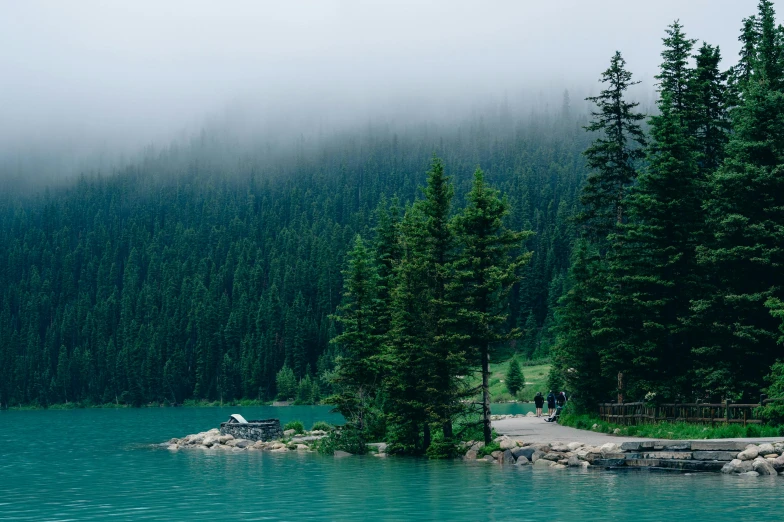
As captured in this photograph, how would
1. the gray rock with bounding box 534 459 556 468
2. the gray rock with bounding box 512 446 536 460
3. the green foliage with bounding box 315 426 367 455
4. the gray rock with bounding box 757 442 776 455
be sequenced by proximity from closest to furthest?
the gray rock with bounding box 757 442 776 455 → the gray rock with bounding box 534 459 556 468 → the gray rock with bounding box 512 446 536 460 → the green foliage with bounding box 315 426 367 455

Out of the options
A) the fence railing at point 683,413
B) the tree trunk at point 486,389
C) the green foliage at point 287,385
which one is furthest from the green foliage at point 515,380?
the tree trunk at point 486,389

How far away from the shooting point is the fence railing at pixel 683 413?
4159cm

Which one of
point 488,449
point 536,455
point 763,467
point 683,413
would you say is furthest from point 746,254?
point 488,449

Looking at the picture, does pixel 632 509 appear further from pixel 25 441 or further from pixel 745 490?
pixel 25 441

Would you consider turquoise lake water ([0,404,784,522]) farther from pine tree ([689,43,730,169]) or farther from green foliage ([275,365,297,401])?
green foliage ([275,365,297,401])

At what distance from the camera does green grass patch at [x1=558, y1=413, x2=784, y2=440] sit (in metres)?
40.1

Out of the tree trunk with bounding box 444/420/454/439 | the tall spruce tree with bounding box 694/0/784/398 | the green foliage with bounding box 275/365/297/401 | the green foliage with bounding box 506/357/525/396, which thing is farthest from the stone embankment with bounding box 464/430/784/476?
the green foliage with bounding box 275/365/297/401

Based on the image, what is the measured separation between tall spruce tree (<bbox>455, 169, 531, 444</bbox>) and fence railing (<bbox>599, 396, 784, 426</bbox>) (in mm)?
8880

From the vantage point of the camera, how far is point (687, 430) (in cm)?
4322

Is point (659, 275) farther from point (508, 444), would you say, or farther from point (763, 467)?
point (763, 467)

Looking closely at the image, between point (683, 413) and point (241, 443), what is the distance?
3349 cm

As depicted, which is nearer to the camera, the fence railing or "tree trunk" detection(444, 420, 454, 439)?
the fence railing

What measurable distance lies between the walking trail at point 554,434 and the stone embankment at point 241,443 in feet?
48.5

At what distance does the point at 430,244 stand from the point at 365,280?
800 centimetres
